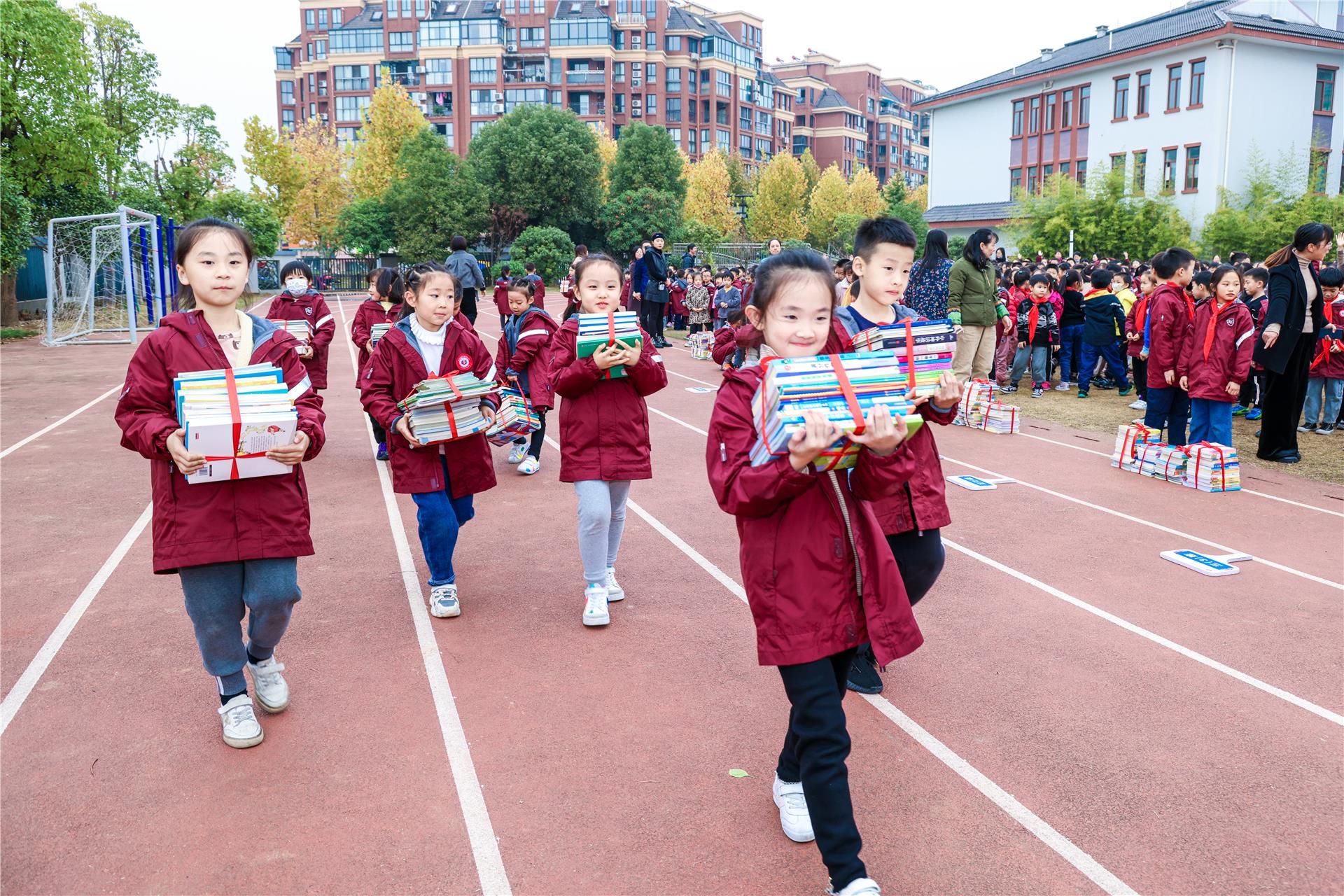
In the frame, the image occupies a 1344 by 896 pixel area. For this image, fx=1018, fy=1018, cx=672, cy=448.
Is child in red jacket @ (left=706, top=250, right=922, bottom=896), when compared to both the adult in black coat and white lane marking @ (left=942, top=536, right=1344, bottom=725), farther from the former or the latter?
the adult in black coat

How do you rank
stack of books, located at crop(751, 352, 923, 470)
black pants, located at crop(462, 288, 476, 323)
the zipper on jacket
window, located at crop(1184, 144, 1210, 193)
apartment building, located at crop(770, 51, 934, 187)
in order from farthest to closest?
apartment building, located at crop(770, 51, 934, 187) < window, located at crop(1184, 144, 1210, 193) < black pants, located at crop(462, 288, 476, 323) < the zipper on jacket < stack of books, located at crop(751, 352, 923, 470)

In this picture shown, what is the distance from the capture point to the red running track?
3145 mm

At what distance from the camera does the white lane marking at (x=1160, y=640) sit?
428 centimetres

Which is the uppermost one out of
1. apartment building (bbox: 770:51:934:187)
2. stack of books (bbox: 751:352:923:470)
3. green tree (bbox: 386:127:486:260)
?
apartment building (bbox: 770:51:934:187)

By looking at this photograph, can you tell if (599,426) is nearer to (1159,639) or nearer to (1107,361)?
(1159,639)

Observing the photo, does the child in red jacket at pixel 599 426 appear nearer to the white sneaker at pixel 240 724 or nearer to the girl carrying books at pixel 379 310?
the white sneaker at pixel 240 724

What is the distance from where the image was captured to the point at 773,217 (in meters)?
59.5

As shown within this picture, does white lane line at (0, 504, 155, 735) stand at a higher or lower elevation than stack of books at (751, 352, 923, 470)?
lower

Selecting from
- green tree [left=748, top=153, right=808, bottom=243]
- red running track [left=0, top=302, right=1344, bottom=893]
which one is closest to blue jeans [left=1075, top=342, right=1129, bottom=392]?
red running track [left=0, top=302, right=1344, bottom=893]

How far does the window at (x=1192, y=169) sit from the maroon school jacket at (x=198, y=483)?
130ft

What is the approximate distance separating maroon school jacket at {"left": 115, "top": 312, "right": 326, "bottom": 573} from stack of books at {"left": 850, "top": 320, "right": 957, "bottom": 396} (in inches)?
77.0

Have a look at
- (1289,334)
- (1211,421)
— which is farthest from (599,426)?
(1289,334)

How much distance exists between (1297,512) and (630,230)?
Result: 4296 centimetres

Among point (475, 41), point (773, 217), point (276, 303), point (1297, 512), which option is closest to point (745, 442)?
point (1297, 512)
